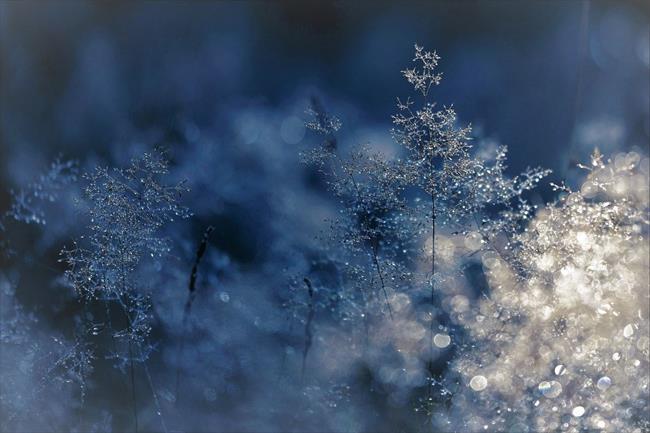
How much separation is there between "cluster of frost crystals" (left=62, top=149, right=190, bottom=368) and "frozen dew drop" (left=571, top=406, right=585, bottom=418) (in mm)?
1925

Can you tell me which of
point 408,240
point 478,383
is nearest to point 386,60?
point 408,240

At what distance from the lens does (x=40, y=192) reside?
2.60 meters

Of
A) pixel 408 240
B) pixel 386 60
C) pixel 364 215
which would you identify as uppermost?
pixel 386 60

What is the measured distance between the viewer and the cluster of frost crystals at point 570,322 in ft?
7.34

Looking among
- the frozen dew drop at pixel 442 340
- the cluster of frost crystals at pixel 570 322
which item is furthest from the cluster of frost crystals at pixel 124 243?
the cluster of frost crystals at pixel 570 322

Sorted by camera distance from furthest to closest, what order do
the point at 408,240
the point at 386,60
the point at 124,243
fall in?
the point at 124,243
the point at 408,240
the point at 386,60

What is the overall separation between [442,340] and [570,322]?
1.82 ft

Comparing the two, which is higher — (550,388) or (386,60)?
(386,60)

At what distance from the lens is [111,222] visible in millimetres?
2430

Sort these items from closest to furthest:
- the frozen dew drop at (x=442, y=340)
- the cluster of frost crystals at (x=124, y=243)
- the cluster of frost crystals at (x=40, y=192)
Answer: the frozen dew drop at (x=442, y=340), the cluster of frost crystals at (x=124, y=243), the cluster of frost crystals at (x=40, y=192)

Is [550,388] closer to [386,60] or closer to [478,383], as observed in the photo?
[478,383]

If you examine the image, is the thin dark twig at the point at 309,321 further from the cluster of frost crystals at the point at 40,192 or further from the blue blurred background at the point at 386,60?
the cluster of frost crystals at the point at 40,192

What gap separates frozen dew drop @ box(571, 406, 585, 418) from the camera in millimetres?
2299

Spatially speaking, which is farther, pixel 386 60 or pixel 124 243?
pixel 124 243
